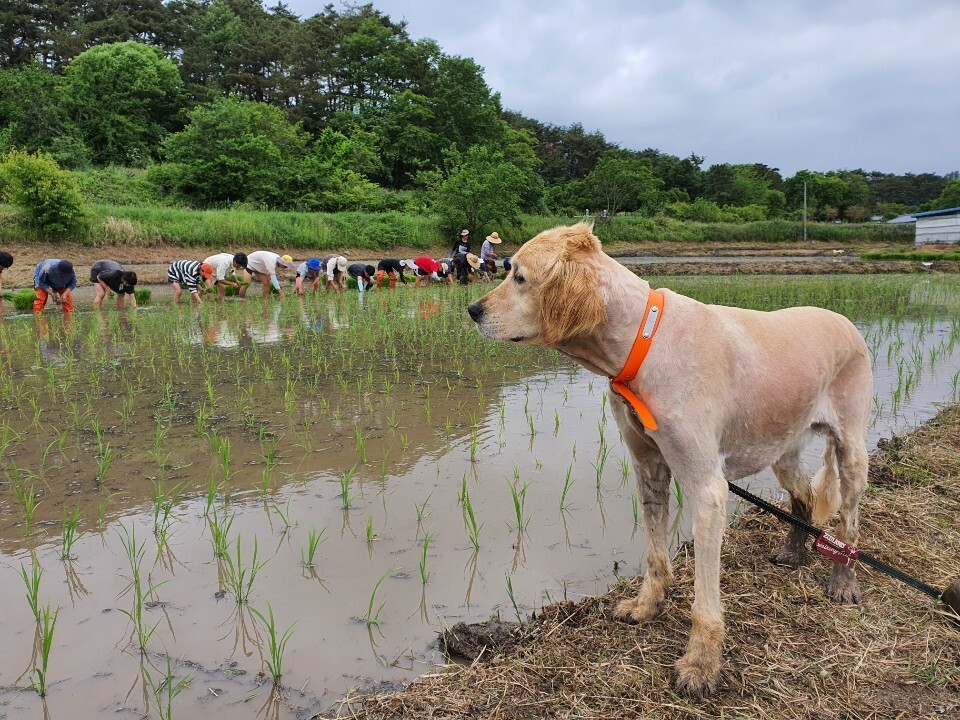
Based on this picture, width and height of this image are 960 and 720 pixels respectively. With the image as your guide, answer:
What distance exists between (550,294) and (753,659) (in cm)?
152

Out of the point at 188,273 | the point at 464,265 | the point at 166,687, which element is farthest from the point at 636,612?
the point at 464,265

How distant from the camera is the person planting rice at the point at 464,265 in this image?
766 inches

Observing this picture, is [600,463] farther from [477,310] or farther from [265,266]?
[265,266]

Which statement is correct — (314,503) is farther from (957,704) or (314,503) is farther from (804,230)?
(804,230)

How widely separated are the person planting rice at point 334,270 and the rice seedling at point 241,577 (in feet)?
51.1

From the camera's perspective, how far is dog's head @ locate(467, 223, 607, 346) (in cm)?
214

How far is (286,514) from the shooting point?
3.60m

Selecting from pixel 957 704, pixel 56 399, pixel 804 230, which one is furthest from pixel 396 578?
pixel 804 230

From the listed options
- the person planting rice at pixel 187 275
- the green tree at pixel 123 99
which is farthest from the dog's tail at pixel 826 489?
the green tree at pixel 123 99

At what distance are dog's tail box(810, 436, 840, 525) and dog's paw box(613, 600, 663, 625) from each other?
95 cm

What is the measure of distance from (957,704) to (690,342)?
4.72 feet

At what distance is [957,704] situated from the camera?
80.0 inches

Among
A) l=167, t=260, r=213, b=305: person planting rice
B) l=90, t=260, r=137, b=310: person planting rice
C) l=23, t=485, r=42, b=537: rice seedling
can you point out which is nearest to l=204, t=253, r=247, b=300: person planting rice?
l=167, t=260, r=213, b=305: person planting rice

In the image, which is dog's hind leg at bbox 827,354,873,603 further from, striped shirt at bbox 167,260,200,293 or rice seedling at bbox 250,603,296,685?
striped shirt at bbox 167,260,200,293
